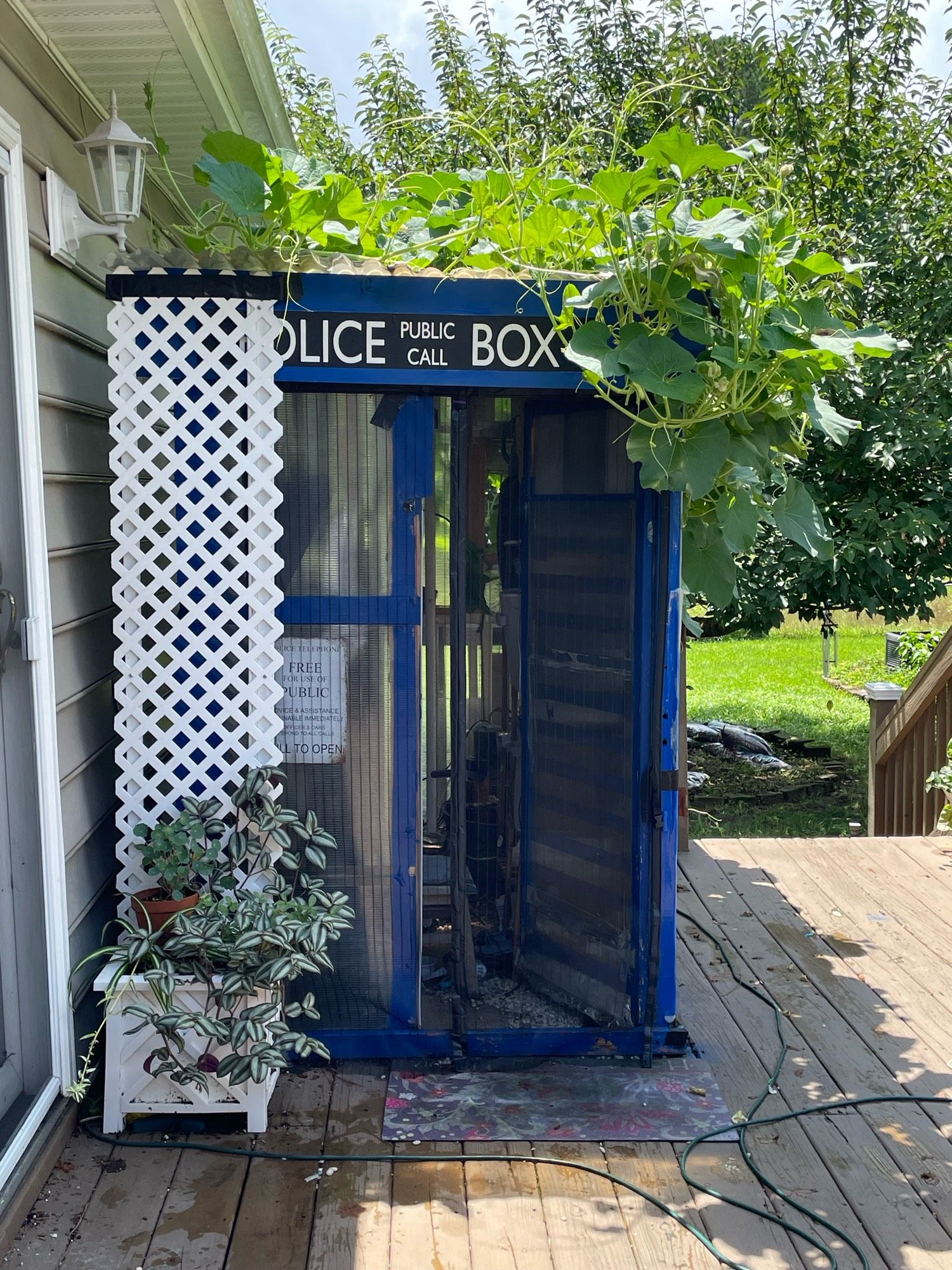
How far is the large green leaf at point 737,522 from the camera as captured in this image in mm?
2730

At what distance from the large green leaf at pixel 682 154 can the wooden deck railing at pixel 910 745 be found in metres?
3.15

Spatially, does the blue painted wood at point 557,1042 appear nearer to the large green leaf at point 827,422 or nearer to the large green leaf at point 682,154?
the large green leaf at point 827,422

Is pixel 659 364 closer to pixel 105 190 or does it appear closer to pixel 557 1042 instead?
pixel 105 190

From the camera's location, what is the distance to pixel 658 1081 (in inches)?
116

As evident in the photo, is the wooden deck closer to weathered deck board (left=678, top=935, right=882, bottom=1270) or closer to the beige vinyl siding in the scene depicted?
weathered deck board (left=678, top=935, right=882, bottom=1270)

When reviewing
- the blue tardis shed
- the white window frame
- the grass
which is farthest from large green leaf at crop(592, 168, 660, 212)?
the grass

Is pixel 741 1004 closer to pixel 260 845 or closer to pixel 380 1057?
pixel 380 1057

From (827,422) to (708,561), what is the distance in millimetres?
534

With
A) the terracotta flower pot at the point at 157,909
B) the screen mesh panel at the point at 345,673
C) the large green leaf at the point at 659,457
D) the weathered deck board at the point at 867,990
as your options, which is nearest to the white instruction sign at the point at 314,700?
the screen mesh panel at the point at 345,673

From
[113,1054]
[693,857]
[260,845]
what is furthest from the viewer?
[693,857]

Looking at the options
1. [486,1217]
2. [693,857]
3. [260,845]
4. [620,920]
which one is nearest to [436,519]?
[260,845]

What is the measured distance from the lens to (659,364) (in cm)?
254

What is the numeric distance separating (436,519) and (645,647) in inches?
26.3

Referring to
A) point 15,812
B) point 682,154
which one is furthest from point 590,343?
point 15,812
